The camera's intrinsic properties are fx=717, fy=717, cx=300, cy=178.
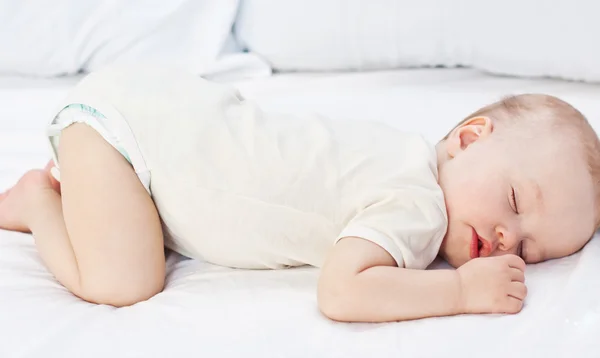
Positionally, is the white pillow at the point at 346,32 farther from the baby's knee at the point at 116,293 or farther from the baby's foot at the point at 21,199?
the baby's knee at the point at 116,293

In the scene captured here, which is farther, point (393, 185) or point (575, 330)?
point (393, 185)

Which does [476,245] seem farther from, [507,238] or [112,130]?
[112,130]

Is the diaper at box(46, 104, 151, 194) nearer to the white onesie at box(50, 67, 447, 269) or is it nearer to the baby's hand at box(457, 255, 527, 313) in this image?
the white onesie at box(50, 67, 447, 269)

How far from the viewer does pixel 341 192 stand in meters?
0.99

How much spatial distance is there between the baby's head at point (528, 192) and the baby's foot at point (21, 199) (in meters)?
0.61

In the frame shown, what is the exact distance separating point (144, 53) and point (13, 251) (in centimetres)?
71

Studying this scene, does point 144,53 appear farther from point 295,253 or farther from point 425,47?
point 295,253

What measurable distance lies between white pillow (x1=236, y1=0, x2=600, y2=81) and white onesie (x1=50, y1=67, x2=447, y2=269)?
0.58 meters

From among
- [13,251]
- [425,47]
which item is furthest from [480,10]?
[13,251]

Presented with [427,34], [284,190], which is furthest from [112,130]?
[427,34]

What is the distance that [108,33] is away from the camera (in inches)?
63.9

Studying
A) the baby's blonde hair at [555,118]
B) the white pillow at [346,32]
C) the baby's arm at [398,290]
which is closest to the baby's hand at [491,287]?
the baby's arm at [398,290]

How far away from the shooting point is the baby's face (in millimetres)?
957

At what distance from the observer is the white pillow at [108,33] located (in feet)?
5.29
